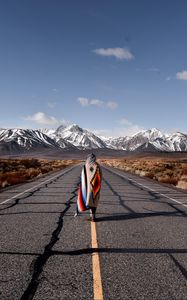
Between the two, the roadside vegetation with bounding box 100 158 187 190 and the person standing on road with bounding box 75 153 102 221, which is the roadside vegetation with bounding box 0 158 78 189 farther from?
the person standing on road with bounding box 75 153 102 221

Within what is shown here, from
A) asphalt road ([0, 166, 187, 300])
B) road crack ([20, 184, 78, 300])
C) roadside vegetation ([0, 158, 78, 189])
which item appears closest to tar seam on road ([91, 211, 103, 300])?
asphalt road ([0, 166, 187, 300])

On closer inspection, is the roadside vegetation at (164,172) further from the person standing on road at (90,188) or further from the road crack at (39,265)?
the road crack at (39,265)

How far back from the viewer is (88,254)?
6.23 m

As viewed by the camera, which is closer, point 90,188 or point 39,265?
point 39,265

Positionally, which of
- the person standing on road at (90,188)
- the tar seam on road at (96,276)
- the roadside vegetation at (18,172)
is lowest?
the roadside vegetation at (18,172)

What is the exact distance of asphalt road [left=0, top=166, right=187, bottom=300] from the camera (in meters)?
4.66

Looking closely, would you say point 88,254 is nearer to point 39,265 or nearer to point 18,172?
point 39,265

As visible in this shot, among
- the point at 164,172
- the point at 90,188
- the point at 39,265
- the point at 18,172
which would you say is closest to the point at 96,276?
the point at 39,265

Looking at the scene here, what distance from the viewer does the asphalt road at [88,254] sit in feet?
15.3

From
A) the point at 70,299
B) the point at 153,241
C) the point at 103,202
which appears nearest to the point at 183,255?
the point at 153,241

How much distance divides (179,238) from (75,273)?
3165mm

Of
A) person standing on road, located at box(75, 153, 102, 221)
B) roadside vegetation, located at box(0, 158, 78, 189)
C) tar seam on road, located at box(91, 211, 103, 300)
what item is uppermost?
person standing on road, located at box(75, 153, 102, 221)

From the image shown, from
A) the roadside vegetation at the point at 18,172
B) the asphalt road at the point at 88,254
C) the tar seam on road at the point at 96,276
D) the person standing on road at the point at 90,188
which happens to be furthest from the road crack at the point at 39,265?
the roadside vegetation at the point at 18,172

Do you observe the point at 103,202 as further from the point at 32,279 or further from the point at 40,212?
the point at 32,279
